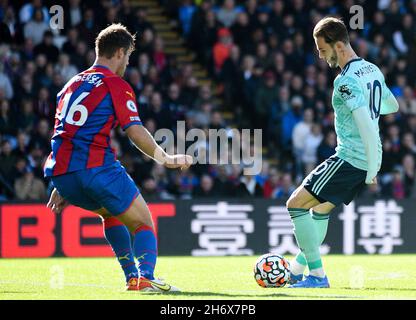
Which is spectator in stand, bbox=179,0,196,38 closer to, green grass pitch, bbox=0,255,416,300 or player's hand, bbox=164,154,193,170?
green grass pitch, bbox=0,255,416,300

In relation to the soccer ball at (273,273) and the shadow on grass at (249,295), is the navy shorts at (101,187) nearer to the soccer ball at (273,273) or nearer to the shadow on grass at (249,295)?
the shadow on grass at (249,295)

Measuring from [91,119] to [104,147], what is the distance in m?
0.25

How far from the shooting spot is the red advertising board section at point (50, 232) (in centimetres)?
1517

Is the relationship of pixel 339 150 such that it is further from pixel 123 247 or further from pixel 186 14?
pixel 186 14

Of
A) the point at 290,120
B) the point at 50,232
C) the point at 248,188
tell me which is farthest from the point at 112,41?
the point at 290,120

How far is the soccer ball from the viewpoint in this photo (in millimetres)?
8961

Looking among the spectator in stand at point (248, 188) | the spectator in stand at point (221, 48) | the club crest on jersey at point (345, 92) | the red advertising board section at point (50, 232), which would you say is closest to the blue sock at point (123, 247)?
the club crest on jersey at point (345, 92)

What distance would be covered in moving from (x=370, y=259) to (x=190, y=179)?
12.1ft

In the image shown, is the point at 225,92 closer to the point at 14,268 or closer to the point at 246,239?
the point at 246,239

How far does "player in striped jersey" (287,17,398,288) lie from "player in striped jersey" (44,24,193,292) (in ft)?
4.66

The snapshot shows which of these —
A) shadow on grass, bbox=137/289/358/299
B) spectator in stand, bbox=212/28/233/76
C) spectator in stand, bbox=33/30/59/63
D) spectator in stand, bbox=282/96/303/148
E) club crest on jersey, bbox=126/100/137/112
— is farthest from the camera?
spectator in stand, bbox=212/28/233/76

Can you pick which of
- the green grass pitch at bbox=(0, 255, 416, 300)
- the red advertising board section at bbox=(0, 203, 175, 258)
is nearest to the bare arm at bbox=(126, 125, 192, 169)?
the green grass pitch at bbox=(0, 255, 416, 300)
